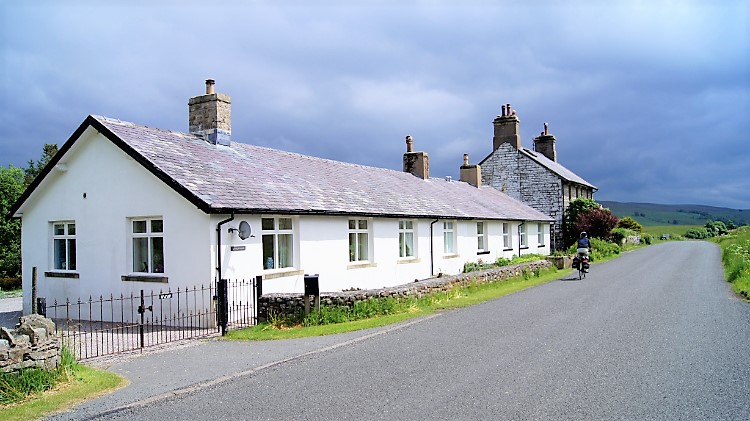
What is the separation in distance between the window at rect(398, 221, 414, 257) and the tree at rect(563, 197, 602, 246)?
86.2 feet

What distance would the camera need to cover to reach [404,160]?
1374 inches

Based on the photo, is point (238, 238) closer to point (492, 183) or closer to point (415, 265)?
point (415, 265)

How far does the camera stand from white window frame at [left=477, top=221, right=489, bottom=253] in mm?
30602

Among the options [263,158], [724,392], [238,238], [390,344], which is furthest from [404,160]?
[724,392]

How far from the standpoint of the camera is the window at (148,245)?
15.5 m

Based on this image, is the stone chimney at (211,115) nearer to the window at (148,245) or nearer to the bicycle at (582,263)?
the window at (148,245)

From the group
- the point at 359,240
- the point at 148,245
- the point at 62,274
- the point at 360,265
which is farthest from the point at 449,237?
the point at 62,274

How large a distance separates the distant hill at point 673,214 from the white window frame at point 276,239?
134771 millimetres

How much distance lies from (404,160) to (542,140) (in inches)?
964

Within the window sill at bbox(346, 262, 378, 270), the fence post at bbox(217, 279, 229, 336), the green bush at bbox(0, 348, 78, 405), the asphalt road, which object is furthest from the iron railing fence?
the window sill at bbox(346, 262, 378, 270)

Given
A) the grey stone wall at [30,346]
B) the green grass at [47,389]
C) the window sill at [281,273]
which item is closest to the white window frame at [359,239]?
the window sill at [281,273]

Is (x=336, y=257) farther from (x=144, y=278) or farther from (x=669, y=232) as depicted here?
(x=669, y=232)

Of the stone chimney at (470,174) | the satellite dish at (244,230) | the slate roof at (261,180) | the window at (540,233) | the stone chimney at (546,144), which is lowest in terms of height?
the window at (540,233)

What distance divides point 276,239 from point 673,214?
562ft
